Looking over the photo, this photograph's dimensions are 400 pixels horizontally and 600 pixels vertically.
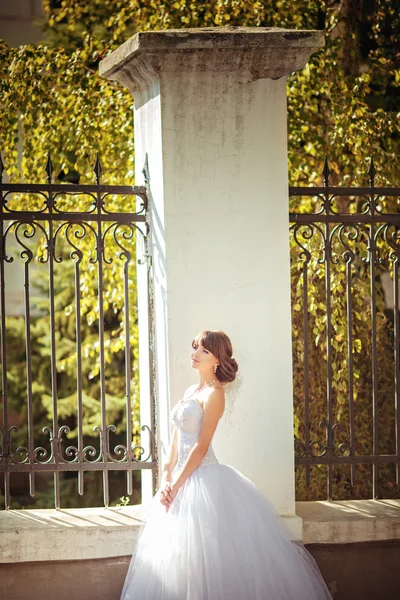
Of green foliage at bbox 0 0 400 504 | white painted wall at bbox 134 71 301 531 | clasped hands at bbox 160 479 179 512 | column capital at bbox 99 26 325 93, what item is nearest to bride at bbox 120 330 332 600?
clasped hands at bbox 160 479 179 512

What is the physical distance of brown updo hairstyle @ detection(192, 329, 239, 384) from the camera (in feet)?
14.6

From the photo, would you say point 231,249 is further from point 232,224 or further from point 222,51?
point 222,51

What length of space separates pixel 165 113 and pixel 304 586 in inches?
96.5

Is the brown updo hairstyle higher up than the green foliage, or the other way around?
the green foliage

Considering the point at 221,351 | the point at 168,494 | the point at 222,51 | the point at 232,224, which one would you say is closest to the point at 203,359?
the point at 221,351

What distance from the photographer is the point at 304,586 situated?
4344 millimetres

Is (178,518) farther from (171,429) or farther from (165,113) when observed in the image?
(165,113)

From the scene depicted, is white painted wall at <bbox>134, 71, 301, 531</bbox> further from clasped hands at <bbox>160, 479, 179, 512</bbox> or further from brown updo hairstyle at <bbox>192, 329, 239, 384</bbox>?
clasped hands at <bbox>160, 479, 179, 512</bbox>

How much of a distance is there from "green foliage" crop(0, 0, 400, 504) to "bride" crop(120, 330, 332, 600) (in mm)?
2683

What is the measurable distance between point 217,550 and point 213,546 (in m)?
0.03

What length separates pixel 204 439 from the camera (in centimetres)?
432

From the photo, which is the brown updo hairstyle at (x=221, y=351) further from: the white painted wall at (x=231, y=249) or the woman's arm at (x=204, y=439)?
the white painted wall at (x=231, y=249)

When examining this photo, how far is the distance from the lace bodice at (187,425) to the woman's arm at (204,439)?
0.04m

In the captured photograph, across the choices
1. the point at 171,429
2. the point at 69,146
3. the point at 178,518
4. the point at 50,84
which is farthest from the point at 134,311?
the point at 178,518
